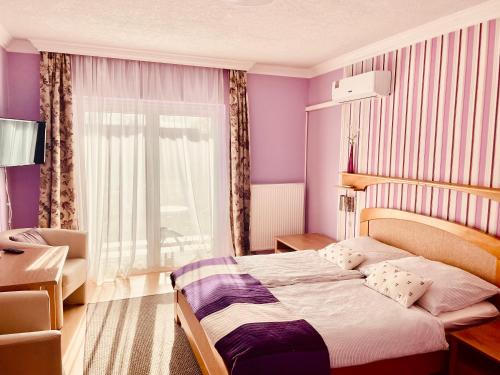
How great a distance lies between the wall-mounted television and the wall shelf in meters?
3.23

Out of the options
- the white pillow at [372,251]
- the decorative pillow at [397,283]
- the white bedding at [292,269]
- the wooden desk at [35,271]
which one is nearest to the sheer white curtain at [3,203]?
the wooden desk at [35,271]

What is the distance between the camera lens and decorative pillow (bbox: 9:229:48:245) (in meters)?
3.27

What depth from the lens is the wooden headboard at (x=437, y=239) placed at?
2.71 meters

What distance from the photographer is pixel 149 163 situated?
447 cm

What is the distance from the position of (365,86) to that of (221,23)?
60.0 inches

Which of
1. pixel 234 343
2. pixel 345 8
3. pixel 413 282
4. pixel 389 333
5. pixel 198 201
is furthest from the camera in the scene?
pixel 198 201

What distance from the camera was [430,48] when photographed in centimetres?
324

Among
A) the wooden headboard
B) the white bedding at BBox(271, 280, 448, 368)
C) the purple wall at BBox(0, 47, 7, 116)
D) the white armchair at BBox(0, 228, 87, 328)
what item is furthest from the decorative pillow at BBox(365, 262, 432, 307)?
the purple wall at BBox(0, 47, 7, 116)

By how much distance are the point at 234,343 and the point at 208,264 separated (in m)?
1.31

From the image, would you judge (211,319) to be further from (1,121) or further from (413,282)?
(1,121)

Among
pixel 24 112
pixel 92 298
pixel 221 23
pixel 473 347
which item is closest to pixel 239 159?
pixel 221 23

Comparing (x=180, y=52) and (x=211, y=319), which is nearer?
(x=211, y=319)

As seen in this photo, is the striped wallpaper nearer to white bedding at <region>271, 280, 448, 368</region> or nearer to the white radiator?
white bedding at <region>271, 280, 448, 368</region>

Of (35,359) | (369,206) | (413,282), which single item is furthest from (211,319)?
(369,206)
